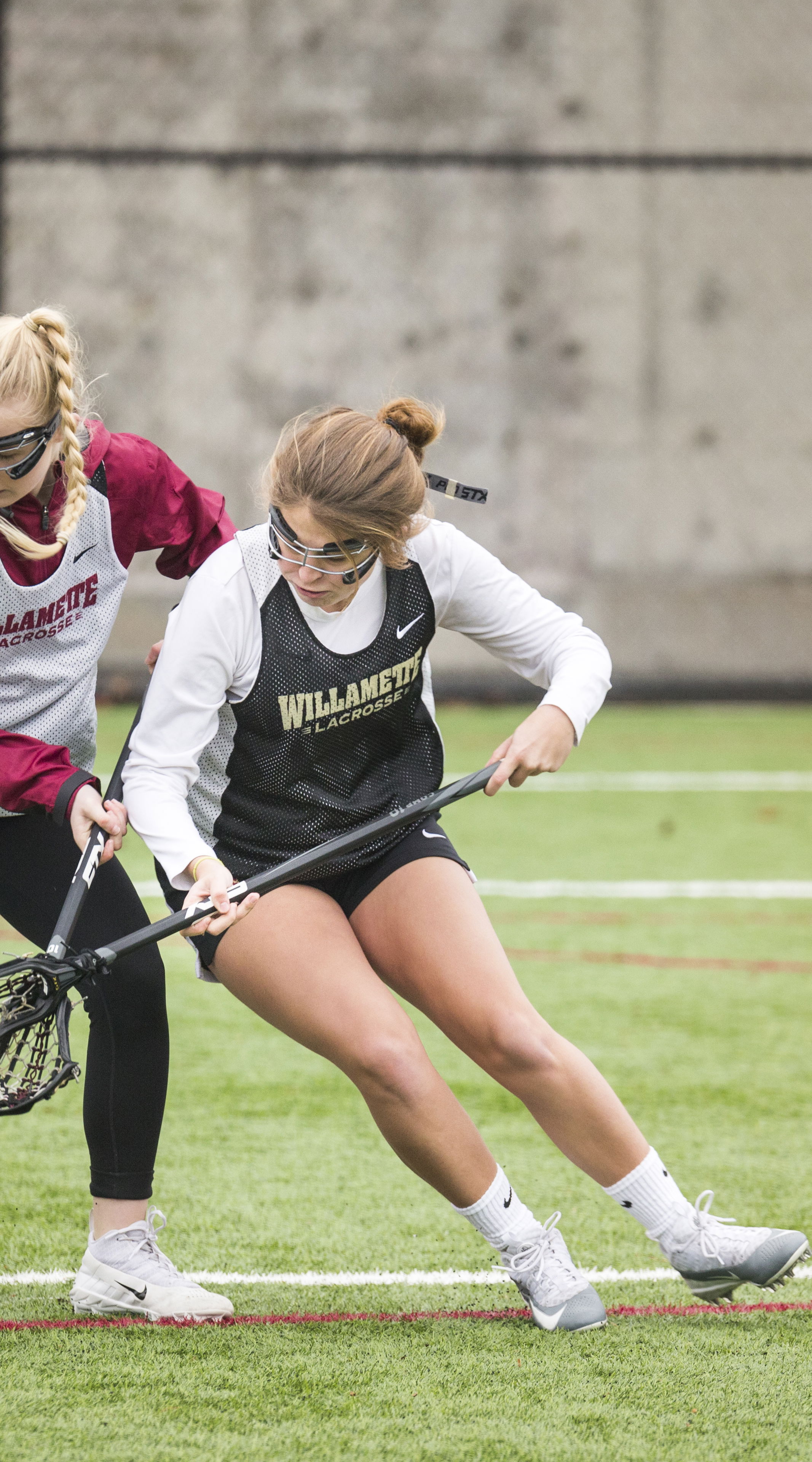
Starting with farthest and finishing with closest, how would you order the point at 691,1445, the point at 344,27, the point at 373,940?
the point at 344,27 → the point at 373,940 → the point at 691,1445

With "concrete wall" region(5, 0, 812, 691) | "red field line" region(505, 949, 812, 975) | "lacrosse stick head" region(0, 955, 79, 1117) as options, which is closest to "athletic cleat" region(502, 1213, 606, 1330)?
"lacrosse stick head" region(0, 955, 79, 1117)

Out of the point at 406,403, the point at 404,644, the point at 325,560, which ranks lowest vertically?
the point at 404,644

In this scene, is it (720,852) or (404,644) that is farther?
(720,852)

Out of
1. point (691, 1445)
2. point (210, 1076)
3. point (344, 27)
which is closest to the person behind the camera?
point (691, 1445)

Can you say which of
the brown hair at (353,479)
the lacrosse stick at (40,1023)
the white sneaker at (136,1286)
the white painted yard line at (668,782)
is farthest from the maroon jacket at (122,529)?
the white painted yard line at (668,782)

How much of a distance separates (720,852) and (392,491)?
176 inches

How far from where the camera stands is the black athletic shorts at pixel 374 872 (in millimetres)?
2678

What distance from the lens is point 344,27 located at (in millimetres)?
10516

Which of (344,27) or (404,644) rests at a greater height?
(344,27)

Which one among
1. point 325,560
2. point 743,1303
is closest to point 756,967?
point 743,1303

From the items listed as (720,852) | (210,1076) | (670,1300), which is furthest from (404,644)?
(720,852)

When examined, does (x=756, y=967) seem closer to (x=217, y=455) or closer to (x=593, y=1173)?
(x=593, y=1173)

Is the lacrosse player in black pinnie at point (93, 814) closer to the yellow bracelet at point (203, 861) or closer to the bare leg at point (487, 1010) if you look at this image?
the yellow bracelet at point (203, 861)

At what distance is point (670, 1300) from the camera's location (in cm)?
274
